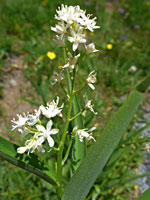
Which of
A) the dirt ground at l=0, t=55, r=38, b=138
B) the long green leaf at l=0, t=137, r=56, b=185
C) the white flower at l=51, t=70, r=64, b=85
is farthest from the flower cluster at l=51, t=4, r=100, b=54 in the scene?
the dirt ground at l=0, t=55, r=38, b=138

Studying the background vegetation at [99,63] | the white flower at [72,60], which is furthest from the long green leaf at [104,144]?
the background vegetation at [99,63]

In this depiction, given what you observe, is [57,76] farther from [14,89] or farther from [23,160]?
[14,89]

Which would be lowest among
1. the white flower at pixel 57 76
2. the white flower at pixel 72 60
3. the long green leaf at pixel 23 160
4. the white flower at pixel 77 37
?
the long green leaf at pixel 23 160

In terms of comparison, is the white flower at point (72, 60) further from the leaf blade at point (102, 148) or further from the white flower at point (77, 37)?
the leaf blade at point (102, 148)

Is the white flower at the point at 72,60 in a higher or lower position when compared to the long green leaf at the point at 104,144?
higher

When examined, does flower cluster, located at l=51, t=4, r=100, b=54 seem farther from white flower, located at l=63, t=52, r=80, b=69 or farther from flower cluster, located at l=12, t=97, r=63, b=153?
flower cluster, located at l=12, t=97, r=63, b=153

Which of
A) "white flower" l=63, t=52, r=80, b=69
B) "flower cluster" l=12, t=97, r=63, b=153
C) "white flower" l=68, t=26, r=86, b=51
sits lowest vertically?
"flower cluster" l=12, t=97, r=63, b=153

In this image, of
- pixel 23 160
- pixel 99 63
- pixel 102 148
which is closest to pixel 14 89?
pixel 99 63
